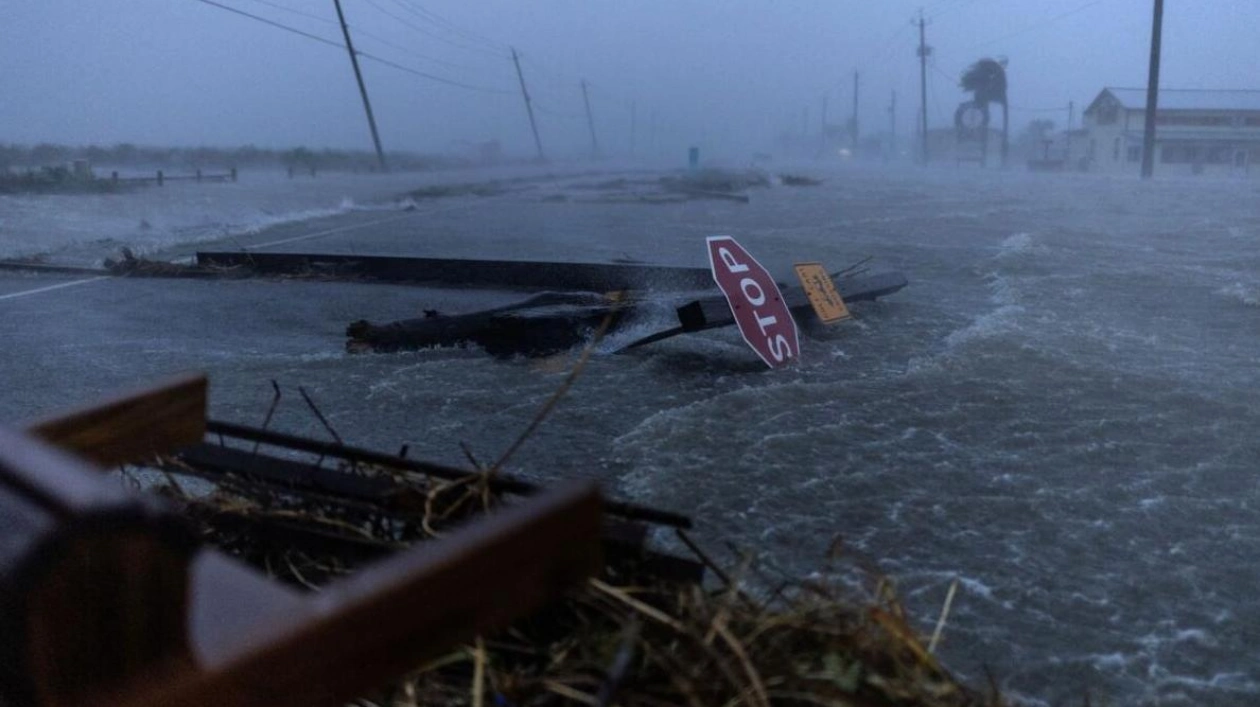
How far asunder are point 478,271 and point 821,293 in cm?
515

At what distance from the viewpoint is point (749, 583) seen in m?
3.78

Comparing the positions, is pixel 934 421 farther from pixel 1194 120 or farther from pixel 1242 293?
pixel 1194 120

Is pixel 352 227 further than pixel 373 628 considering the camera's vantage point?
Yes

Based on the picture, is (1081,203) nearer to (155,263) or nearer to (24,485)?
(155,263)

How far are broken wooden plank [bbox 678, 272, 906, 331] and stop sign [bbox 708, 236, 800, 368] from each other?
25 cm

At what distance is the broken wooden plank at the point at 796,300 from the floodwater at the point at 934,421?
251mm

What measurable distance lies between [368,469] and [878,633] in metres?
1.66

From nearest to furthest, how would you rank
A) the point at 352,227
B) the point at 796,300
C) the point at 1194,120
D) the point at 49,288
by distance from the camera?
the point at 796,300 → the point at 49,288 → the point at 352,227 → the point at 1194,120

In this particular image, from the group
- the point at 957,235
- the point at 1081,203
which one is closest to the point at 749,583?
the point at 957,235

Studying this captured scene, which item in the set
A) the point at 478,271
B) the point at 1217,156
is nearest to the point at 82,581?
the point at 478,271

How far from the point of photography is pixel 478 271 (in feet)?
44.2

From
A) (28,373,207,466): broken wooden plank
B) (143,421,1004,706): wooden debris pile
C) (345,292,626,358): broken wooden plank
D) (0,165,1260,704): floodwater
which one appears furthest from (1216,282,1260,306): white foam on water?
(28,373,207,466): broken wooden plank

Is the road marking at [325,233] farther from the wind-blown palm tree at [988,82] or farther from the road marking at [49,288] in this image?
the wind-blown palm tree at [988,82]

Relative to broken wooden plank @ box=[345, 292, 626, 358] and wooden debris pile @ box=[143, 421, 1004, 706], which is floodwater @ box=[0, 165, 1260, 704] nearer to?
broken wooden plank @ box=[345, 292, 626, 358]
